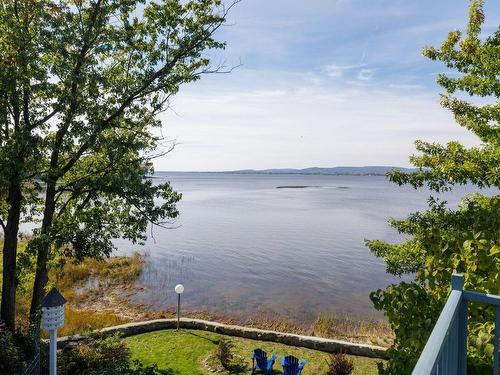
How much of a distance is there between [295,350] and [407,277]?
1602 cm

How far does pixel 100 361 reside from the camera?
1083cm

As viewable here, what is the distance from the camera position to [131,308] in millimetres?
21172

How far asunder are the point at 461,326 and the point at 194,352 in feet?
41.3

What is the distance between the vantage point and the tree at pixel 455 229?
12.0ft

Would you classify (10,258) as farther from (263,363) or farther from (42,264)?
(263,363)

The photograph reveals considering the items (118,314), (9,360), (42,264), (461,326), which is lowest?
(118,314)

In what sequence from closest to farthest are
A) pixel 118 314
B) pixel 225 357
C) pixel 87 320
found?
pixel 225 357
pixel 87 320
pixel 118 314

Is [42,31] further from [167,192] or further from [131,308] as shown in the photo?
[131,308]

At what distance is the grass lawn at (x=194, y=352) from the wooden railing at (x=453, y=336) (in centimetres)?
1040

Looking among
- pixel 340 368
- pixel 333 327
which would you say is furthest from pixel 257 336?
pixel 333 327

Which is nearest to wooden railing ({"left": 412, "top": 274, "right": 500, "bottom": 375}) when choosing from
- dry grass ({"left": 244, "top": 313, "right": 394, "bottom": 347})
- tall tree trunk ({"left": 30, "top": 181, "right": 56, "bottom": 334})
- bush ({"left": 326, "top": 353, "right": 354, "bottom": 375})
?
bush ({"left": 326, "top": 353, "right": 354, "bottom": 375})

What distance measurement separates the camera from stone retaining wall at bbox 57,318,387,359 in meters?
13.4

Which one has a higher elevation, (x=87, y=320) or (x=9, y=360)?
(x=9, y=360)

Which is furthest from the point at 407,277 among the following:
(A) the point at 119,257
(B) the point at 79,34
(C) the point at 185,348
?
(B) the point at 79,34
